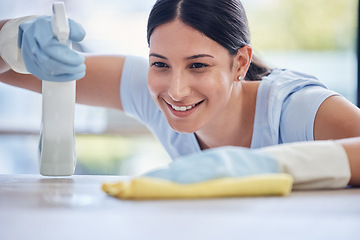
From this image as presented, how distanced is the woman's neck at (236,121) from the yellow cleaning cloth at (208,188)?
0.72m

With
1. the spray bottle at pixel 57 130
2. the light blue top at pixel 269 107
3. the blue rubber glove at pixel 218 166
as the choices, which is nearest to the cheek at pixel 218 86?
the light blue top at pixel 269 107

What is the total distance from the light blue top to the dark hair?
16 centimetres

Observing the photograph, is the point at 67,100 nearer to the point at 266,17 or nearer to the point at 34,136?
the point at 34,136

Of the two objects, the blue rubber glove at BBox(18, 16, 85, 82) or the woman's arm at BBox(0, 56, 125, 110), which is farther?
the woman's arm at BBox(0, 56, 125, 110)

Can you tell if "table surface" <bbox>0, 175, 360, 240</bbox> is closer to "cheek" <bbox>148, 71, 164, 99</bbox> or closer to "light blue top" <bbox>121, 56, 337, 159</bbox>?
"light blue top" <bbox>121, 56, 337, 159</bbox>

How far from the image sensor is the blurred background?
367 centimetres

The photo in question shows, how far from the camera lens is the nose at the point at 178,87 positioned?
3.91ft

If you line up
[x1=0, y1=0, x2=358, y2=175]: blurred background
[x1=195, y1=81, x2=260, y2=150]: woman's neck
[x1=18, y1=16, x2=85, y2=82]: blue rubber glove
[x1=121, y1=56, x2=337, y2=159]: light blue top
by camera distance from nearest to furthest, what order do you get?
[x1=18, y1=16, x2=85, y2=82]: blue rubber glove
[x1=121, y1=56, x2=337, y2=159]: light blue top
[x1=195, y1=81, x2=260, y2=150]: woman's neck
[x1=0, y1=0, x2=358, y2=175]: blurred background

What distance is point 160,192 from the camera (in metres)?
0.64

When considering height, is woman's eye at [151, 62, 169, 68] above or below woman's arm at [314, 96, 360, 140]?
above

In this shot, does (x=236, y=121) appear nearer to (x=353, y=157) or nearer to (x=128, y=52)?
(x=353, y=157)

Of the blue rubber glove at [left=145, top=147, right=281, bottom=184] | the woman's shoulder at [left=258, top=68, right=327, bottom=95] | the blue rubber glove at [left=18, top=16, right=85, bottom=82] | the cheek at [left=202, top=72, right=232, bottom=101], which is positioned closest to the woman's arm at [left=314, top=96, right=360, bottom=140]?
the woman's shoulder at [left=258, top=68, right=327, bottom=95]

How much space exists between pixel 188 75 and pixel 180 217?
704 mm

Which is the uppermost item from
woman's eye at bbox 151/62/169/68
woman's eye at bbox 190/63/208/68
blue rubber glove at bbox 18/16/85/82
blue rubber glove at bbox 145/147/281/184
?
blue rubber glove at bbox 18/16/85/82
